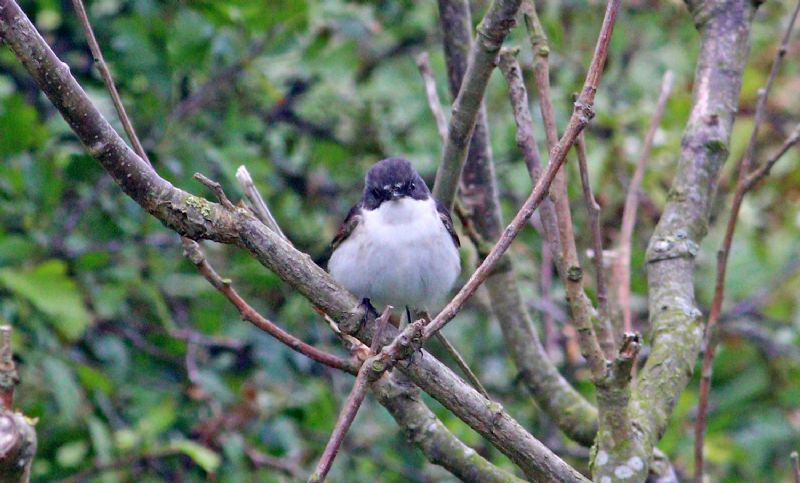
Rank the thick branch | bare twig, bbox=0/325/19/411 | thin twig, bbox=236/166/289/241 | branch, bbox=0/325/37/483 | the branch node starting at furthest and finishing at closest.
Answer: the thick branch
thin twig, bbox=236/166/289/241
bare twig, bbox=0/325/19/411
branch, bbox=0/325/37/483
the branch node

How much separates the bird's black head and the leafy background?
2.41 ft

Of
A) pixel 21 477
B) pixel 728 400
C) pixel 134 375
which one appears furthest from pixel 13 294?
pixel 728 400

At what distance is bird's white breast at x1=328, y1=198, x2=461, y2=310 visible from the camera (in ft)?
13.1

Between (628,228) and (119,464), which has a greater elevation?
(628,228)

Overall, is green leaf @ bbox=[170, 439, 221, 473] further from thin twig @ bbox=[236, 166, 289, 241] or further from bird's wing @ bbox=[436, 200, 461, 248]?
thin twig @ bbox=[236, 166, 289, 241]

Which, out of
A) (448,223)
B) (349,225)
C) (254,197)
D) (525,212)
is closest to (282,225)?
(349,225)

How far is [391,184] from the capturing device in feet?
13.7

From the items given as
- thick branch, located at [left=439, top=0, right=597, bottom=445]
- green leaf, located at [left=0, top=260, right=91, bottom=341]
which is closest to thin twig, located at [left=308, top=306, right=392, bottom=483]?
thick branch, located at [left=439, top=0, right=597, bottom=445]

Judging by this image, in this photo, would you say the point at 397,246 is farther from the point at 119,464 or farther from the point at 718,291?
the point at 119,464

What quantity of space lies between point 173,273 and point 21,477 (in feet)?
8.56

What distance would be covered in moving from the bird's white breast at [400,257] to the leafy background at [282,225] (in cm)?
83

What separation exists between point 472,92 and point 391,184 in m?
1.24

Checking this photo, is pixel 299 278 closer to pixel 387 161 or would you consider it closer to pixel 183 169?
pixel 387 161

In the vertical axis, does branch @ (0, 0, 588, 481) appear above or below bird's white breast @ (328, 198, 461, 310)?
below
